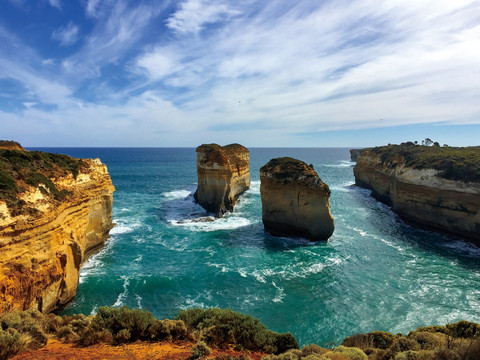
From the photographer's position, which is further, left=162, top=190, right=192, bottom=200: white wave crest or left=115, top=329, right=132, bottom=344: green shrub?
left=162, top=190, right=192, bottom=200: white wave crest

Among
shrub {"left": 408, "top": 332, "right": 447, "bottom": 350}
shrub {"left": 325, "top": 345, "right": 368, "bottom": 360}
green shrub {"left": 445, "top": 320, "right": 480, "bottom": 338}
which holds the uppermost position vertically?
shrub {"left": 325, "top": 345, "right": 368, "bottom": 360}

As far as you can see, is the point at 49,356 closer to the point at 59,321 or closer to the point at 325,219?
the point at 59,321

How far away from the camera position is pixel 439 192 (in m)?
30.3

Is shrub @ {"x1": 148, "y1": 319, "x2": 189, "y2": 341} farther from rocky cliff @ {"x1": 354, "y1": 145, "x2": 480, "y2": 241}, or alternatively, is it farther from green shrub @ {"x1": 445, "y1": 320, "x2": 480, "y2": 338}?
rocky cliff @ {"x1": 354, "y1": 145, "x2": 480, "y2": 241}

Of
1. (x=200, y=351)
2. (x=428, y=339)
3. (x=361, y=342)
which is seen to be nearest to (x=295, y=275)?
(x=361, y=342)

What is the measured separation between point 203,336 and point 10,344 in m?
6.00

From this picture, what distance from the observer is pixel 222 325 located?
10.1 m

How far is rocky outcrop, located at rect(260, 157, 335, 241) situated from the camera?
27.2 metres

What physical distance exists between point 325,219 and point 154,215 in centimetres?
2253

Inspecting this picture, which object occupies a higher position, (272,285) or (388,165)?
(388,165)

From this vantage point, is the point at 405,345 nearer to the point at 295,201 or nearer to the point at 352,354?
the point at 352,354

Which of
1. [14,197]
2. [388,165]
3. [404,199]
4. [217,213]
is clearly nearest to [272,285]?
[14,197]

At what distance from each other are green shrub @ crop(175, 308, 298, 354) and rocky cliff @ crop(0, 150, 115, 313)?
8.27 meters

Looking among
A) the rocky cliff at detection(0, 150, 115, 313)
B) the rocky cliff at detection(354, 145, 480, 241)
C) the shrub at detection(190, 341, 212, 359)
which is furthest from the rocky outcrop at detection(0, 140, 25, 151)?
the rocky cliff at detection(354, 145, 480, 241)
